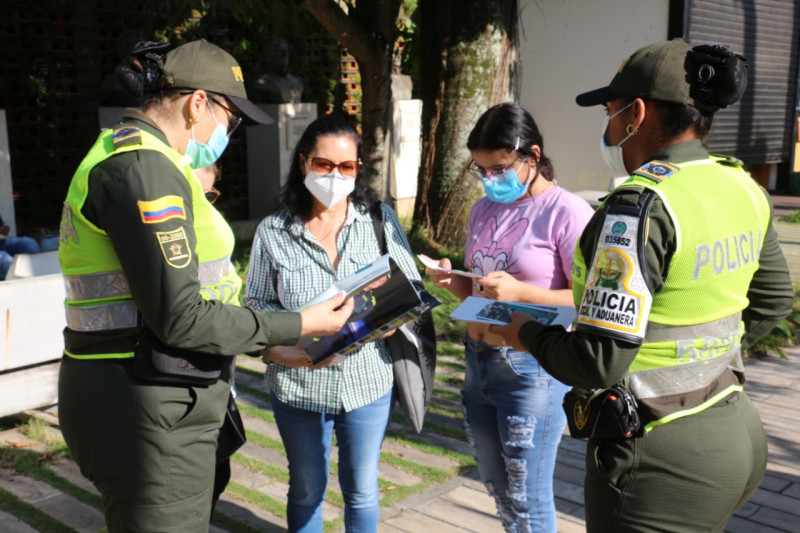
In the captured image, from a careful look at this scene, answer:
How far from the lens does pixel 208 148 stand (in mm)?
2496

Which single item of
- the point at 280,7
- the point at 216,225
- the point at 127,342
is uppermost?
the point at 280,7

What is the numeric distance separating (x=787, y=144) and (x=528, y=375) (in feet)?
45.1

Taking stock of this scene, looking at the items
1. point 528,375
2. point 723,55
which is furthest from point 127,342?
point 723,55

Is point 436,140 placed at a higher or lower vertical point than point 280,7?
lower

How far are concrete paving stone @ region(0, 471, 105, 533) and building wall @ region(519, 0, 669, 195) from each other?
28.7 ft

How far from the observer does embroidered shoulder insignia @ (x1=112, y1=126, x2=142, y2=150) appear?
216 cm

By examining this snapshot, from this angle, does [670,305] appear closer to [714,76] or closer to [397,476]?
[714,76]

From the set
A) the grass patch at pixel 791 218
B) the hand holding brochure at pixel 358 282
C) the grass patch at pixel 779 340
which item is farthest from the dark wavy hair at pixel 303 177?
the grass patch at pixel 791 218

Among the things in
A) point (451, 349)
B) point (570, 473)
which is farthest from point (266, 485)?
point (451, 349)

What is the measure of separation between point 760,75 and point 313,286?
12921mm

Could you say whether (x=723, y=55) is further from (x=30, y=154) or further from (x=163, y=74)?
(x=30, y=154)

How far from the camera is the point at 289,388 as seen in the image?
3.05 m

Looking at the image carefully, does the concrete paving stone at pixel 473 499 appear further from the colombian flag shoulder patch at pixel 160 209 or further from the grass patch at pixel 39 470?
Answer: the colombian flag shoulder patch at pixel 160 209

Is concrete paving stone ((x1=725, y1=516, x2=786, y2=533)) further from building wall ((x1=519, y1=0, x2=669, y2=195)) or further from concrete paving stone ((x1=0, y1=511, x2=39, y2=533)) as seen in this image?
building wall ((x1=519, y1=0, x2=669, y2=195))
